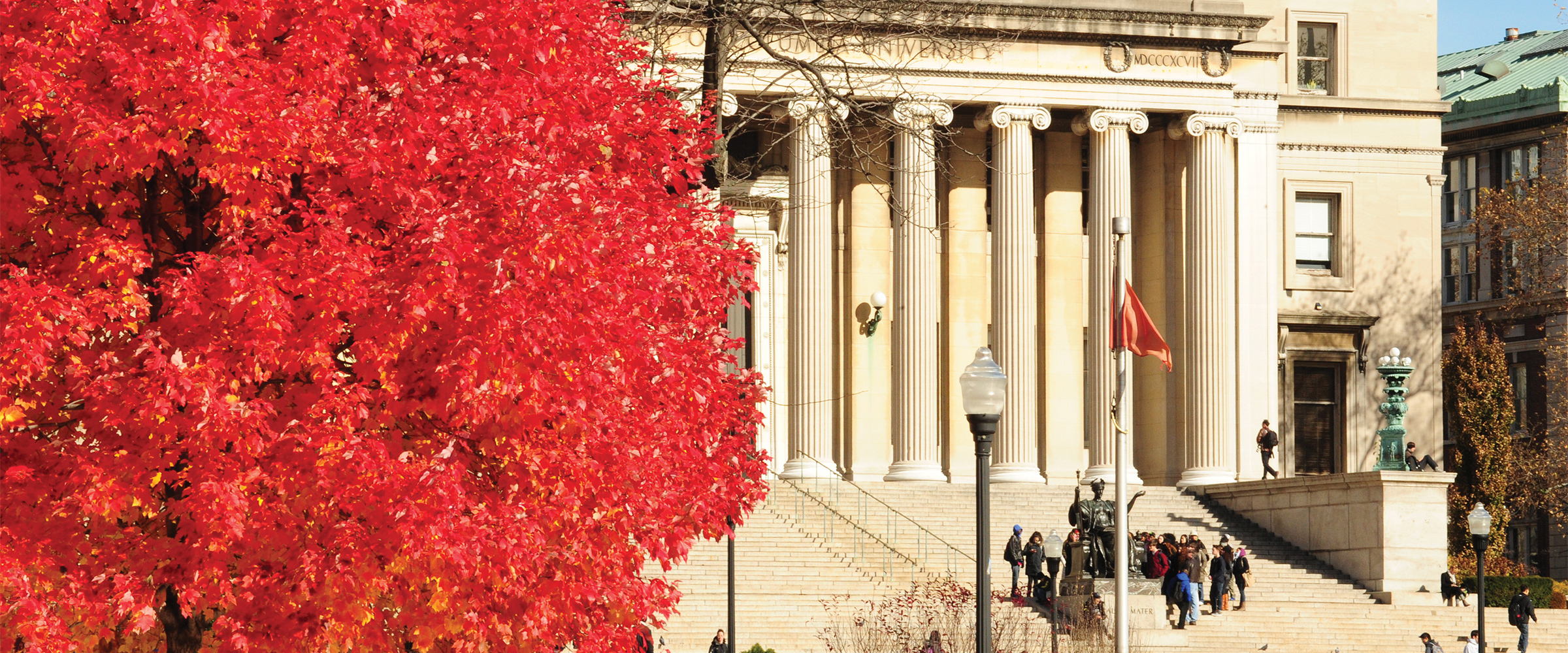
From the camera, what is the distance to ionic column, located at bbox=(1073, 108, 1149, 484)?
140ft

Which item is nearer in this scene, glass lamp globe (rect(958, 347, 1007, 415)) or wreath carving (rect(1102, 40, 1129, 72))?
glass lamp globe (rect(958, 347, 1007, 415))

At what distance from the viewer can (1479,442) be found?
5419cm

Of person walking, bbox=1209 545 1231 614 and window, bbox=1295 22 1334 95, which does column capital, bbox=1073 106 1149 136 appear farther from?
person walking, bbox=1209 545 1231 614

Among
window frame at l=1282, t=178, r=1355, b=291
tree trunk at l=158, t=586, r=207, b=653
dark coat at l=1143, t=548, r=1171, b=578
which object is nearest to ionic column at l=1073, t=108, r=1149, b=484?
window frame at l=1282, t=178, r=1355, b=291

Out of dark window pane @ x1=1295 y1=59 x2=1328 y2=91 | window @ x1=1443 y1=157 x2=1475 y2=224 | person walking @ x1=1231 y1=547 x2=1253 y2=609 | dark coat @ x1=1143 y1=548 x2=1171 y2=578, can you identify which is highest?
dark window pane @ x1=1295 y1=59 x2=1328 y2=91

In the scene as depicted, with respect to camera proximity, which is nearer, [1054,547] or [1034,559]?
[1054,547]

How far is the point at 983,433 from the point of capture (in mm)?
15578

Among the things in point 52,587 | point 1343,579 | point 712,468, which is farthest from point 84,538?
point 1343,579

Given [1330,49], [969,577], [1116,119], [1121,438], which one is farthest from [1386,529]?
[1330,49]

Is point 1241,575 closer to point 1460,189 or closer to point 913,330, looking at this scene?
point 913,330

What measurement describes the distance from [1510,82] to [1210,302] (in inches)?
1525

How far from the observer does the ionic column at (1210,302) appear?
42812 mm

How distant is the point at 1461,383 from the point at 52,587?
5042 centimetres

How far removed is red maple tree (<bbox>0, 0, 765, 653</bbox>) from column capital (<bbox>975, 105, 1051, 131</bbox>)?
30554mm
